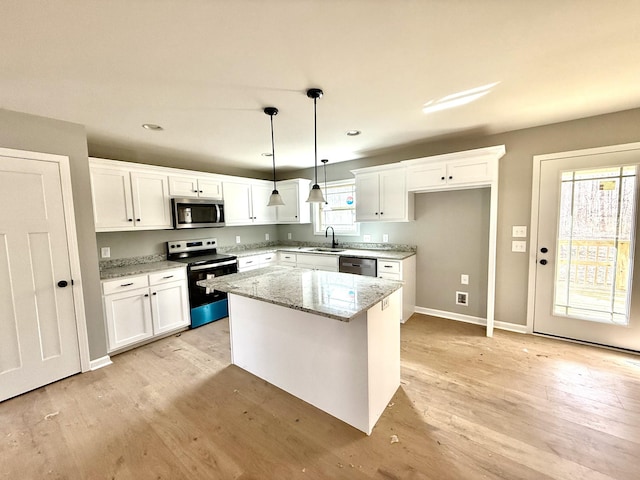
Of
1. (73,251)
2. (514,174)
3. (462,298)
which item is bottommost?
(462,298)

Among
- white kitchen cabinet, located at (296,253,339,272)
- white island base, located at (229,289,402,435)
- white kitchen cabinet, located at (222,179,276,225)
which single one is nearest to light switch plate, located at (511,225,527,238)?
white island base, located at (229,289,402,435)

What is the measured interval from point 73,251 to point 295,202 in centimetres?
310

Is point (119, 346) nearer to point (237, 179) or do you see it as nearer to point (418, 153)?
point (237, 179)

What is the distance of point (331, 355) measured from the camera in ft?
6.40

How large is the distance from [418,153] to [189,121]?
9.55 ft

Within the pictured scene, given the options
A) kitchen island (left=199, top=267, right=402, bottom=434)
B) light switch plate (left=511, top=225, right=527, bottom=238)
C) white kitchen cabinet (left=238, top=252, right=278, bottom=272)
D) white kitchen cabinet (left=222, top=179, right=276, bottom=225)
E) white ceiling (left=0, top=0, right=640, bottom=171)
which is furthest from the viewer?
white kitchen cabinet (left=222, top=179, right=276, bottom=225)

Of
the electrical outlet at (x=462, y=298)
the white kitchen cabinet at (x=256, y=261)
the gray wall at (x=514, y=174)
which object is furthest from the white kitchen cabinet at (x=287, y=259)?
the electrical outlet at (x=462, y=298)

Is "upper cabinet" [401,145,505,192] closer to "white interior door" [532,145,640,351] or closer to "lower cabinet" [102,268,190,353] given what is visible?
"white interior door" [532,145,640,351]

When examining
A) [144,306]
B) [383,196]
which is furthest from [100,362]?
[383,196]

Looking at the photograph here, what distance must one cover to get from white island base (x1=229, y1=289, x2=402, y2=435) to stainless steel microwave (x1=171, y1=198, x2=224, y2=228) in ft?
5.86

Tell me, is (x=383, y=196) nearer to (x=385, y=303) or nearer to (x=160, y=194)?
(x=385, y=303)

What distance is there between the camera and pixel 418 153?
147 inches

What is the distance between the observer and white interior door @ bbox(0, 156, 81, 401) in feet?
7.24

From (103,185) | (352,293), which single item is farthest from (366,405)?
(103,185)
